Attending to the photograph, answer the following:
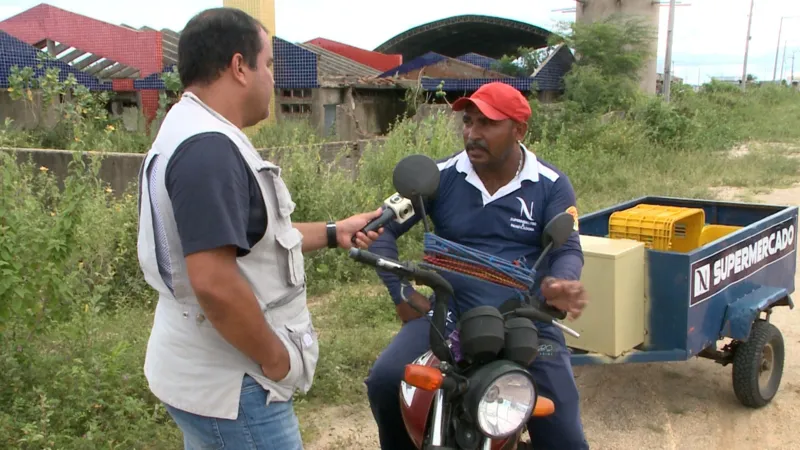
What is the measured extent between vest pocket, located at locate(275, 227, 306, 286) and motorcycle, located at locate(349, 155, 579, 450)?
6.4 inches

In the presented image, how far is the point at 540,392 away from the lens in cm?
264

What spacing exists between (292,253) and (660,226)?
3.06m

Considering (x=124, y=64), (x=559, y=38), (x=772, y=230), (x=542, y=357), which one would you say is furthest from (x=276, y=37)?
(x=542, y=357)

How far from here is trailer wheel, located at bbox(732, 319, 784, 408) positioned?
165 inches

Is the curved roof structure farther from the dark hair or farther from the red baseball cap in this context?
the dark hair

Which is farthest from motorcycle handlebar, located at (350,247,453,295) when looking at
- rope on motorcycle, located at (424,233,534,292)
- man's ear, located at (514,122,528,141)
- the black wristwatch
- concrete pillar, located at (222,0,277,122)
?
concrete pillar, located at (222,0,277,122)

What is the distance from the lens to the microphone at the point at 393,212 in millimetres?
2205

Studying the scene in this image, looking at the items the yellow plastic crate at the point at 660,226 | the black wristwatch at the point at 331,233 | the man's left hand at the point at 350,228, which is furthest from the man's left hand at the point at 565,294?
the yellow plastic crate at the point at 660,226

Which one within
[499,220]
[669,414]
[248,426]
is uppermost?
[499,220]

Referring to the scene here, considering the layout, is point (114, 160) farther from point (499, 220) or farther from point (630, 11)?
point (630, 11)

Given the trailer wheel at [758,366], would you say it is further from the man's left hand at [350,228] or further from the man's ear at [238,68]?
the man's ear at [238,68]

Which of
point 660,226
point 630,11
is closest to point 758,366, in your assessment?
point 660,226

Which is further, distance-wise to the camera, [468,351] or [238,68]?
[468,351]

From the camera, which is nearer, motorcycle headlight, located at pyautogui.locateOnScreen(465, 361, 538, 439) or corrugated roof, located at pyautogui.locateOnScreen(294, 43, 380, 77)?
motorcycle headlight, located at pyautogui.locateOnScreen(465, 361, 538, 439)
